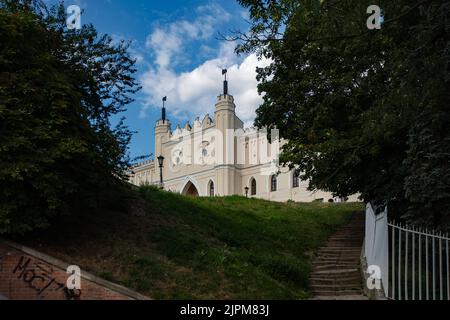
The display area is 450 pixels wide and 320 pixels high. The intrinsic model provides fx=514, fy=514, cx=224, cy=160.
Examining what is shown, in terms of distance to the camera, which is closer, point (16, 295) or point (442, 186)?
point (442, 186)

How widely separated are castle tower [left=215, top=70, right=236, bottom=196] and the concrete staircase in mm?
32084

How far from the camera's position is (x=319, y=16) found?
10.1 metres

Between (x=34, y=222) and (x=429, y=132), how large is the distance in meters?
8.05

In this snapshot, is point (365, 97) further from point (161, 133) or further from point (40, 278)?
point (161, 133)

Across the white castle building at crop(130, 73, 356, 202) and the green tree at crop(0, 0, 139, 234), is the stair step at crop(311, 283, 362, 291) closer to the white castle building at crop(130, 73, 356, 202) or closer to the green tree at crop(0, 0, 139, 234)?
the green tree at crop(0, 0, 139, 234)

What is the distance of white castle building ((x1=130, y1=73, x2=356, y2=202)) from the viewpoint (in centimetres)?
4806

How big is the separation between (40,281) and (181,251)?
3397mm

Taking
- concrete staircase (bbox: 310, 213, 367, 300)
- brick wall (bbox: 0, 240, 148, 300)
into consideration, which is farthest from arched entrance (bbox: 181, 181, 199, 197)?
brick wall (bbox: 0, 240, 148, 300)

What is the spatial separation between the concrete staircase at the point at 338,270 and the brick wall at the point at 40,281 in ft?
15.3

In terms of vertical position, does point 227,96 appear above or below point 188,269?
above

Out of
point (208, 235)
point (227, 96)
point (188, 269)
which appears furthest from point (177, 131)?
point (188, 269)

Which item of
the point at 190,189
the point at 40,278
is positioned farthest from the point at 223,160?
the point at 40,278

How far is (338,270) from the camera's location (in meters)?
13.5
